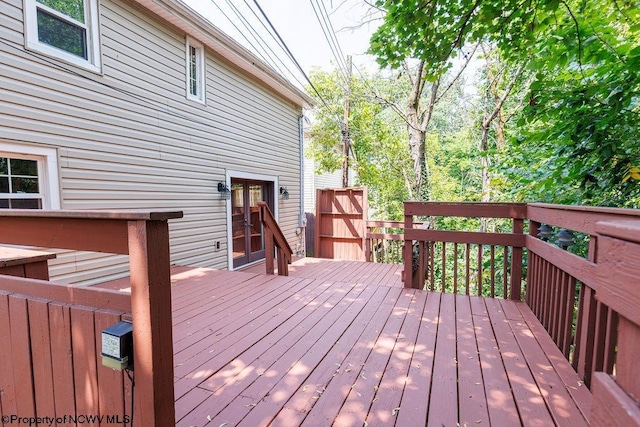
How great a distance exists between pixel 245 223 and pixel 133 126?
122 inches

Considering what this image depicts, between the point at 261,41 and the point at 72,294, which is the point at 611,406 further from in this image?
the point at 261,41

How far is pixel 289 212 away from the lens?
8.86 meters

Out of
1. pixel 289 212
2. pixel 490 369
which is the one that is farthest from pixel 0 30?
pixel 289 212

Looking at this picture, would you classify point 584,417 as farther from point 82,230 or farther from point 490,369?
point 82,230

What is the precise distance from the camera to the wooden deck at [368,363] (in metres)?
1.56

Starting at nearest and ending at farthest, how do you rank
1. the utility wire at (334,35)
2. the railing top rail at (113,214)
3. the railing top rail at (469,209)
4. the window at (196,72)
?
the railing top rail at (113,214)
the railing top rail at (469,209)
the window at (196,72)
the utility wire at (334,35)

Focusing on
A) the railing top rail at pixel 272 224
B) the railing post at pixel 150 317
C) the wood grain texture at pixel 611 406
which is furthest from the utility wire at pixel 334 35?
the wood grain texture at pixel 611 406

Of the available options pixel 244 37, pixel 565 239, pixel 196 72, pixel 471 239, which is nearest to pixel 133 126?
pixel 196 72

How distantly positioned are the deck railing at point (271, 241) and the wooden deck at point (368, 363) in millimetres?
1154

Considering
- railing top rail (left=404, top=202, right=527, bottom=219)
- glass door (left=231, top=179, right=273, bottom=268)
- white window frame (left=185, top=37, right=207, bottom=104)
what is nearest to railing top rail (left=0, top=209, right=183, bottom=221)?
railing top rail (left=404, top=202, right=527, bottom=219)

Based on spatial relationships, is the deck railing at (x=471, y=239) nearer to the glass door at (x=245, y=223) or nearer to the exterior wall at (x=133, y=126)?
the exterior wall at (x=133, y=126)

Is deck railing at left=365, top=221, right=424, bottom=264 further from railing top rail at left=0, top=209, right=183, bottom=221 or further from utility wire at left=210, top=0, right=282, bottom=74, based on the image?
railing top rail at left=0, top=209, right=183, bottom=221

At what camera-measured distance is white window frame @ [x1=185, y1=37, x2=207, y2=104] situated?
5.45 m

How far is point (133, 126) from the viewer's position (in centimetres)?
452
